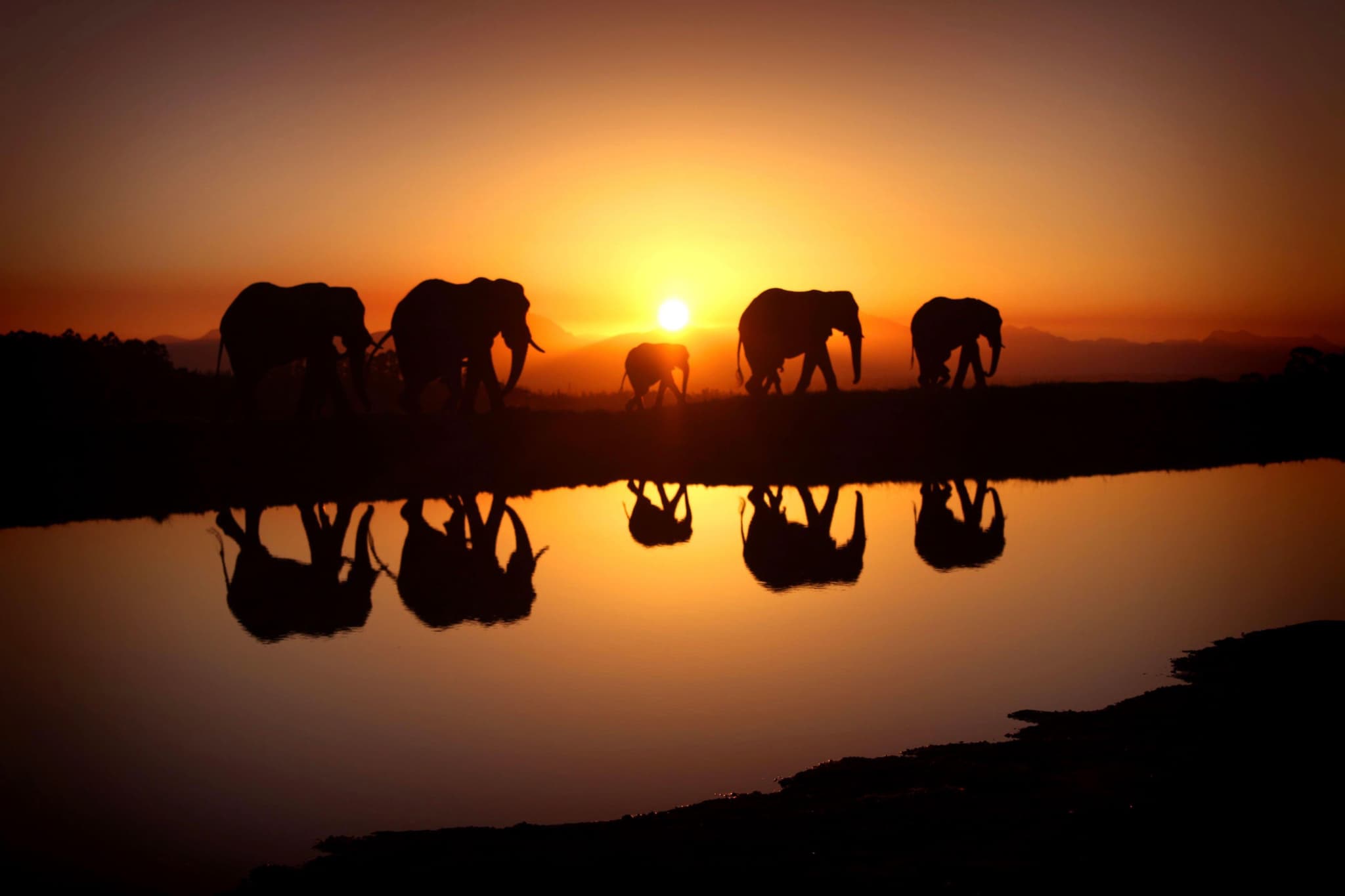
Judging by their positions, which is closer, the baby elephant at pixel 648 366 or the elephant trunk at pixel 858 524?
the elephant trunk at pixel 858 524

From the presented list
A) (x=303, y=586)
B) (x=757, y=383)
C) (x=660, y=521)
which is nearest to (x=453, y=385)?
(x=660, y=521)

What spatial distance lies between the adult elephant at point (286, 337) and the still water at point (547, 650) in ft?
20.3

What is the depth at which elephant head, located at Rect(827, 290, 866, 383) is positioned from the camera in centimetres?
2989

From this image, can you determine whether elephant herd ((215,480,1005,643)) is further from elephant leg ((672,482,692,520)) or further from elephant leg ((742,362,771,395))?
elephant leg ((742,362,771,395))

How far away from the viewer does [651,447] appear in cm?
2414

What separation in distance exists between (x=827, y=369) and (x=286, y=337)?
13801 millimetres

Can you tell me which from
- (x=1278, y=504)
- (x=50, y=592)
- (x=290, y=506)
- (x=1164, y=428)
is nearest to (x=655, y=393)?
(x=1164, y=428)

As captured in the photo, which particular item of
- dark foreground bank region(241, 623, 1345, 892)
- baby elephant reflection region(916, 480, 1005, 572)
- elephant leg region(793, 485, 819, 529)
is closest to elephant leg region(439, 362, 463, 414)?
elephant leg region(793, 485, 819, 529)

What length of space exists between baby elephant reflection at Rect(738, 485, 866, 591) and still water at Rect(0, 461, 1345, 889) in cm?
8

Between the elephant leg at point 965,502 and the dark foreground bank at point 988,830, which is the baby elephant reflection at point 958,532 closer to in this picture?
the elephant leg at point 965,502

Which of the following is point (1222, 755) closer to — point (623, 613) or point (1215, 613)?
point (1215, 613)

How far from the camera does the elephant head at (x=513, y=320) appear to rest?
83.6 feet

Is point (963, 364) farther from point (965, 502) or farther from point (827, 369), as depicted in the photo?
point (965, 502)

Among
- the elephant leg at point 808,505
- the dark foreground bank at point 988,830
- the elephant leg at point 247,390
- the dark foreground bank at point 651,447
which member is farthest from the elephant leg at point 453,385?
the dark foreground bank at point 988,830
